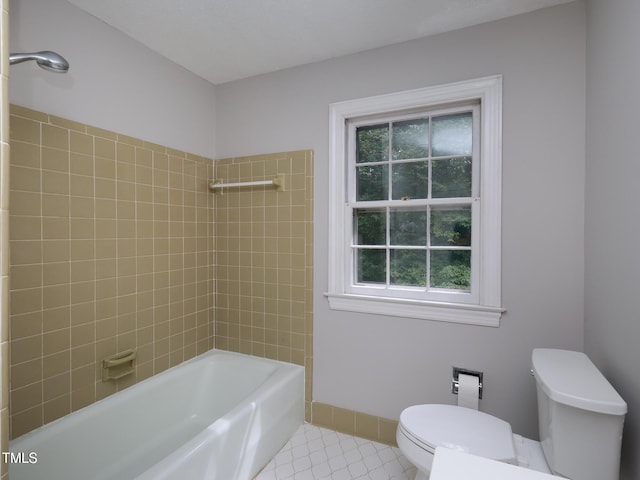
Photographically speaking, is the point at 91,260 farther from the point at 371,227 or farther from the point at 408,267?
the point at 408,267

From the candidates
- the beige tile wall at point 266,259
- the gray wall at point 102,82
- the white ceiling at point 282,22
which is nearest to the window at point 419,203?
the beige tile wall at point 266,259

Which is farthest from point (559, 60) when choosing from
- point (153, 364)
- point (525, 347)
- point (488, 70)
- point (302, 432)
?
point (153, 364)

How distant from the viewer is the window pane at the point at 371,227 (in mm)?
2111

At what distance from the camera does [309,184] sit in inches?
86.6

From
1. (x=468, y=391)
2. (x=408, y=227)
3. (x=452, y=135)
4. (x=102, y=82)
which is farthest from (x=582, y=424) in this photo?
(x=102, y=82)

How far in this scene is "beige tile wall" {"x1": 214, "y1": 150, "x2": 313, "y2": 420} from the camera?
7.30 feet

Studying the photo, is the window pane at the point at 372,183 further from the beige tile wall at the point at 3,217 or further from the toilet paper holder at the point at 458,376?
the beige tile wall at the point at 3,217

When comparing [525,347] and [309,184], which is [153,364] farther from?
[525,347]

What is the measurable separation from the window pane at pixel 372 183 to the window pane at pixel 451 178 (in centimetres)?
29

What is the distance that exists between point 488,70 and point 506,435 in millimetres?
1749

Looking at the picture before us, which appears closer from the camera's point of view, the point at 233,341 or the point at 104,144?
the point at 104,144

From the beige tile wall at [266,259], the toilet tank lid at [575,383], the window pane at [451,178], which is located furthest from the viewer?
the beige tile wall at [266,259]

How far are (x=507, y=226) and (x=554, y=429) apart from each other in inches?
37.0

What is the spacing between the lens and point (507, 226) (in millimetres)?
1728
